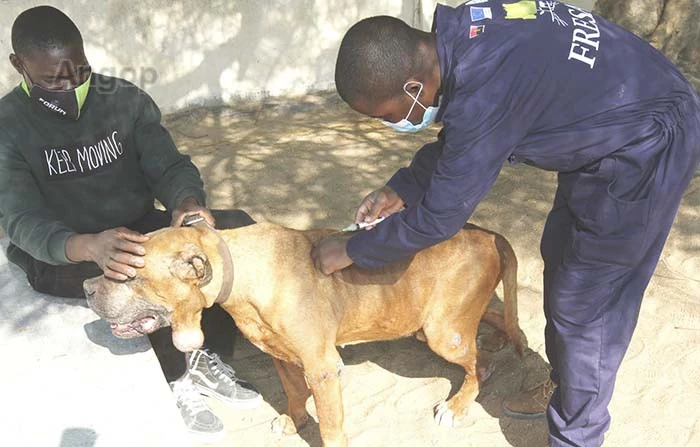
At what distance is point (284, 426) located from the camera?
→ 4094mm

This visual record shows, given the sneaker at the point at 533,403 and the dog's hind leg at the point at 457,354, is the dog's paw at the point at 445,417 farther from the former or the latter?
the sneaker at the point at 533,403

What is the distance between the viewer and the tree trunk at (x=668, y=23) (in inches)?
324

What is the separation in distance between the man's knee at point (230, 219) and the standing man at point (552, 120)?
1.20 metres

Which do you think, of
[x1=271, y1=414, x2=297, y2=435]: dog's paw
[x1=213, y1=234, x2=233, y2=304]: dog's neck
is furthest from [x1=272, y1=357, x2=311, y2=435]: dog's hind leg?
[x1=213, y1=234, x2=233, y2=304]: dog's neck

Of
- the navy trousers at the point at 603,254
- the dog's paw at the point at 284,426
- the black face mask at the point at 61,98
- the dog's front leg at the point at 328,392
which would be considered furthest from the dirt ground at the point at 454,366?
the black face mask at the point at 61,98

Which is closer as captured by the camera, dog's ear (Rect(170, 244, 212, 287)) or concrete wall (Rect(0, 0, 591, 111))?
dog's ear (Rect(170, 244, 212, 287))

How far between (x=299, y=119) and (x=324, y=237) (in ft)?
16.1

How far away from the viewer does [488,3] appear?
2.97 metres

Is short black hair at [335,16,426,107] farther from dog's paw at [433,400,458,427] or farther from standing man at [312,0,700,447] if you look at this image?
dog's paw at [433,400,458,427]

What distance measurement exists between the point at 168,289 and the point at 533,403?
215cm

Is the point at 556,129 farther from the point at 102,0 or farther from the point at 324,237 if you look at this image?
the point at 102,0

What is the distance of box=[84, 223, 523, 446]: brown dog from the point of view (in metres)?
3.11

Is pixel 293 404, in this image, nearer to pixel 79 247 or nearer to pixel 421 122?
pixel 79 247

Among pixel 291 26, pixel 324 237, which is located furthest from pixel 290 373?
pixel 291 26
